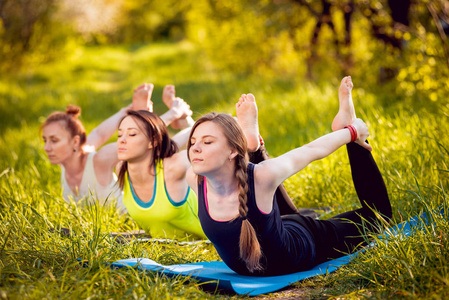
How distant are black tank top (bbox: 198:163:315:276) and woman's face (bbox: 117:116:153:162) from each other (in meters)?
0.89

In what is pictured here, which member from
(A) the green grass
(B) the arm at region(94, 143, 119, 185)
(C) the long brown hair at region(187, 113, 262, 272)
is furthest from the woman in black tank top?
(B) the arm at region(94, 143, 119, 185)

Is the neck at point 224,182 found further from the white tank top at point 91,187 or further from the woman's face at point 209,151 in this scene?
the white tank top at point 91,187

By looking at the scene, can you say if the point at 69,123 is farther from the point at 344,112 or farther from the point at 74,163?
the point at 344,112

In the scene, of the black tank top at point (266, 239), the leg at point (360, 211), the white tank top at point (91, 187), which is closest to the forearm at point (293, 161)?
the black tank top at point (266, 239)

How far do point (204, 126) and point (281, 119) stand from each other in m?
4.82

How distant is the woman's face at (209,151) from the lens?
3.00 meters

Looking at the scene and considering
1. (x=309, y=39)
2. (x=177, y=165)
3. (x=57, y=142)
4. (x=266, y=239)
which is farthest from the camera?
(x=309, y=39)

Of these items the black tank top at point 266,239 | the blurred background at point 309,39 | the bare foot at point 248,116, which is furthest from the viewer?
the blurred background at point 309,39

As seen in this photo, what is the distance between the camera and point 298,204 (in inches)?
198

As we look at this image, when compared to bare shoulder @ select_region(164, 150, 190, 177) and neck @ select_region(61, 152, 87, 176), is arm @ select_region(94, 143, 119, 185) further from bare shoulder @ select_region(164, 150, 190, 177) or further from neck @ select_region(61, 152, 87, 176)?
bare shoulder @ select_region(164, 150, 190, 177)

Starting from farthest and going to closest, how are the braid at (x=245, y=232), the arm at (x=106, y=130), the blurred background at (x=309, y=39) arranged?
the blurred background at (x=309, y=39)
the arm at (x=106, y=130)
the braid at (x=245, y=232)

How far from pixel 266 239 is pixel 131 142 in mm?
1401

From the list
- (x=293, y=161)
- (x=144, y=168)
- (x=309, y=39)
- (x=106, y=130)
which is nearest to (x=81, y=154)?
(x=106, y=130)

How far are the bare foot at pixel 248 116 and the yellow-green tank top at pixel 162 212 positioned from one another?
3.16 feet
